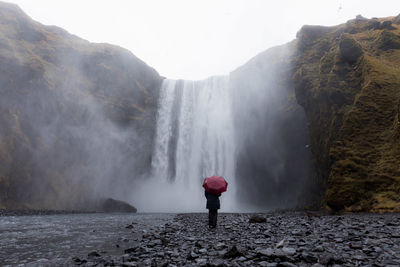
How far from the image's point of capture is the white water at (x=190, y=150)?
3759cm

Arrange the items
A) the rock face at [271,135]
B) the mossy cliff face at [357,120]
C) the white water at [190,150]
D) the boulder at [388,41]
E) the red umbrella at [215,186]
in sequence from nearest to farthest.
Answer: the red umbrella at [215,186] → the mossy cliff face at [357,120] → the boulder at [388,41] → the rock face at [271,135] → the white water at [190,150]

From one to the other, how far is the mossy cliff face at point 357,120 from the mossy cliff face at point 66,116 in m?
27.1

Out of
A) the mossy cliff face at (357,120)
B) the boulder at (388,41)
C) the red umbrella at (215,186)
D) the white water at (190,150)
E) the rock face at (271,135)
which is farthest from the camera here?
the white water at (190,150)

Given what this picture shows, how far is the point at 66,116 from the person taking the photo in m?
35.5

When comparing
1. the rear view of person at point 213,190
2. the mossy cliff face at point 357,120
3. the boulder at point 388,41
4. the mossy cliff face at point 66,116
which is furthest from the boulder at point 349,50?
the mossy cliff face at point 66,116

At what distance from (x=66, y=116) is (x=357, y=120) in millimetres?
35000

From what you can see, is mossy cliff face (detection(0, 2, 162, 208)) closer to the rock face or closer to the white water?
the white water

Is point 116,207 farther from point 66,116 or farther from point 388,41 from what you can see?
point 388,41

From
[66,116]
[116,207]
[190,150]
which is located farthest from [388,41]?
[66,116]

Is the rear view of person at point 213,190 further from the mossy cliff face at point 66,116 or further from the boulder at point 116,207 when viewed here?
the mossy cliff face at point 66,116

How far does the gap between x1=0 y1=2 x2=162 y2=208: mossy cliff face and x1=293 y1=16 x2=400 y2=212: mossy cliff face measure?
27.1m

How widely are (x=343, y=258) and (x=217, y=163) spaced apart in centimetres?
3513

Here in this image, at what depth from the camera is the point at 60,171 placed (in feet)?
109

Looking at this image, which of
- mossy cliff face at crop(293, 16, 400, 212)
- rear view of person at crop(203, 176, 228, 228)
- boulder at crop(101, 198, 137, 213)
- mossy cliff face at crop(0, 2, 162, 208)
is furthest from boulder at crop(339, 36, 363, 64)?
mossy cliff face at crop(0, 2, 162, 208)
